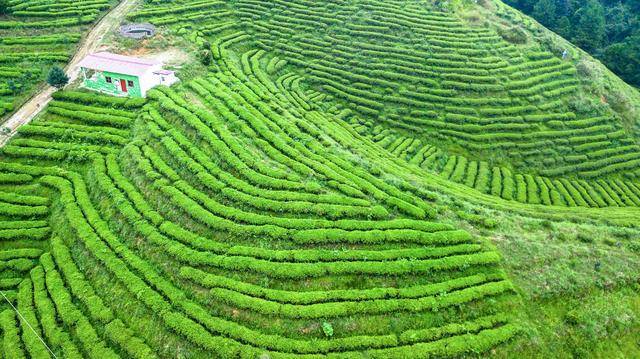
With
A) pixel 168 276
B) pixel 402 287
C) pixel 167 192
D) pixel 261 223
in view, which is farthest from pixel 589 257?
pixel 167 192

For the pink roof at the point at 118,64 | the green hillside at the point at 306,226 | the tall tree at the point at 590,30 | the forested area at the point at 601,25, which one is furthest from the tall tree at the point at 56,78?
the tall tree at the point at 590,30

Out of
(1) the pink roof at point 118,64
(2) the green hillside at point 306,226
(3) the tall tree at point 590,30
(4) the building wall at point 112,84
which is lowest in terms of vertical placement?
(2) the green hillside at point 306,226

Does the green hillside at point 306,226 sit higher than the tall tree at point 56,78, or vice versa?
the tall tree at point 56,78

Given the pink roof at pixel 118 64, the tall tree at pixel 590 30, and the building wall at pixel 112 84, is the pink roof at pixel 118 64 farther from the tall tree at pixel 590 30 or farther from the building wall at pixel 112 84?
the tall tree at pixel 590 30

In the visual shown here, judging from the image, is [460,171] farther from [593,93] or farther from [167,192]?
[167,192]

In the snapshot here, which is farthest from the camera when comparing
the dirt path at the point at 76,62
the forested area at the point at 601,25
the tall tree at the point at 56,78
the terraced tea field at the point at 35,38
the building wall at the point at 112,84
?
the forested area at the point at 601,25
